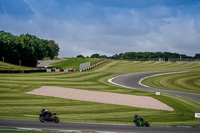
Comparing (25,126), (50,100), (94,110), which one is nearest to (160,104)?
(94,110)

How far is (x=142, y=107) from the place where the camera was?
1236 inches

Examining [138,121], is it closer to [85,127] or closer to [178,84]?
[85,127]

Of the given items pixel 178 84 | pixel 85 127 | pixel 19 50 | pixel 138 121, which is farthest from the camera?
pixel 19 50

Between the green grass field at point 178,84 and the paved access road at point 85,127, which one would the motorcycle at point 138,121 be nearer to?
the paved access road at point 85,127

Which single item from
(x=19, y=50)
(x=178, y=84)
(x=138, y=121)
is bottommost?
(x=178, y=84)

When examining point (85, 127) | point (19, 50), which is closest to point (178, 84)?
point (85, 127)

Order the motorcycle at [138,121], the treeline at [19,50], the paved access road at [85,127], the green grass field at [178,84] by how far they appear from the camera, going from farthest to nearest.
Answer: the treeline at [19,50] → the green grass field at [178,84] → the motorcycle at [138,121] → the paved access road at [85,127]

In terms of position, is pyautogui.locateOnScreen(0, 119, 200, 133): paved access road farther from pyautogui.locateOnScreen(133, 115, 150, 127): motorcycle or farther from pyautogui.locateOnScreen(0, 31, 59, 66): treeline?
pyautogui.locateOnScreen(0, 31, 59, 66): treeline

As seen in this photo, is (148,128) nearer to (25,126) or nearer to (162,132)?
(162,132)

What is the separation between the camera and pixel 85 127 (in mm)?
20219

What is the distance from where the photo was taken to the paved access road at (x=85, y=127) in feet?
64.1

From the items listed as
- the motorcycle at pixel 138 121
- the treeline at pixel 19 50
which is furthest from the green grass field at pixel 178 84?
the treeline at pixel 19 50

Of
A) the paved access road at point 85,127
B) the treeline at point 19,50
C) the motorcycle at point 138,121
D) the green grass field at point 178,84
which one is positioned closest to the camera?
the paved access road at point 85,127

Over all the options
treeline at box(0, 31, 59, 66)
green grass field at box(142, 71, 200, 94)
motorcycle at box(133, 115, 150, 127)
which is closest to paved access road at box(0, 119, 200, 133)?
motorcycle at box(133, 115, 150, 127)
